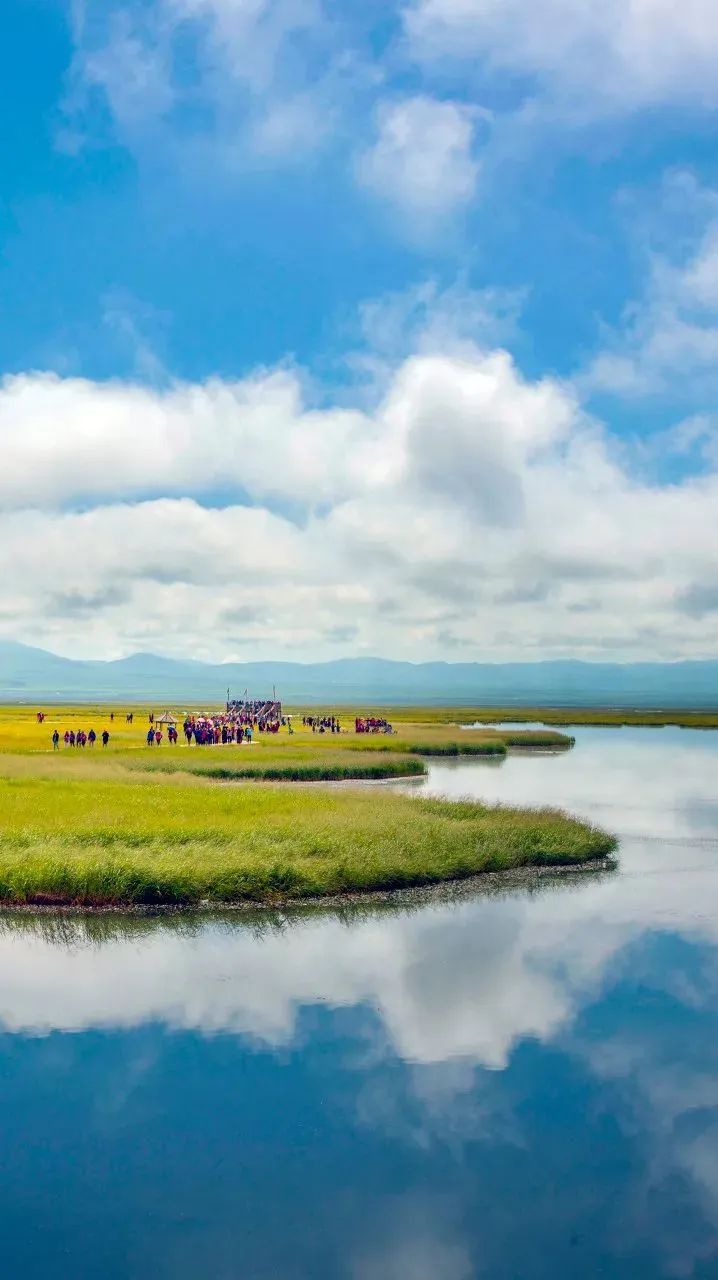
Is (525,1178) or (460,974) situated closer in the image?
(525,1178)

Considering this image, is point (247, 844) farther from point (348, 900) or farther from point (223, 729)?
point (223, 729)

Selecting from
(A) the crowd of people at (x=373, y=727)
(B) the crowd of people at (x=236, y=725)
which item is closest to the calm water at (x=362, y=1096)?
(B) the crowd of people at (x=236, y=725)

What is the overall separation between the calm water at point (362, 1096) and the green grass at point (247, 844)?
1.67 m

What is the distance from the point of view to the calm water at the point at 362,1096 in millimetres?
10984

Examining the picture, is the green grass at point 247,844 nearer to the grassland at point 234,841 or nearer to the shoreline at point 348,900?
the grassland at point 234,841

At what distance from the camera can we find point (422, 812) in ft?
125

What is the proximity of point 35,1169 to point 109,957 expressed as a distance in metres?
9.13

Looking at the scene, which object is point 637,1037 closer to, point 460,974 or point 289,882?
point 460,974

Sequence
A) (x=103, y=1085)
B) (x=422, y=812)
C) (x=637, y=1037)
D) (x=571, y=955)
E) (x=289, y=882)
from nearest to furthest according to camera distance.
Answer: (x=103, y=1085) → (x=637, y=1037) → (x=571, y=955) → (x=289, y=882) → (x=422, y=812)

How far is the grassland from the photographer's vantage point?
2566 centimetres

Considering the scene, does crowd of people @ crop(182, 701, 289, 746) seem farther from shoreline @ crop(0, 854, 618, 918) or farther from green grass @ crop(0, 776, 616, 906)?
shoreline @ crop(0, 854, 618, 918)

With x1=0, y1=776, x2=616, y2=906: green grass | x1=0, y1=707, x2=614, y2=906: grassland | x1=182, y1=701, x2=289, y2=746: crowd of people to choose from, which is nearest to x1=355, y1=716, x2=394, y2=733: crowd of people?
x1=182, y1=701, x2=289, y2=746: crowd of people

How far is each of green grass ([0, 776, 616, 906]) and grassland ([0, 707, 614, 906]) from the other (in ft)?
0.13

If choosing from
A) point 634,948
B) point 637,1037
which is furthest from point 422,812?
point 637,1037
